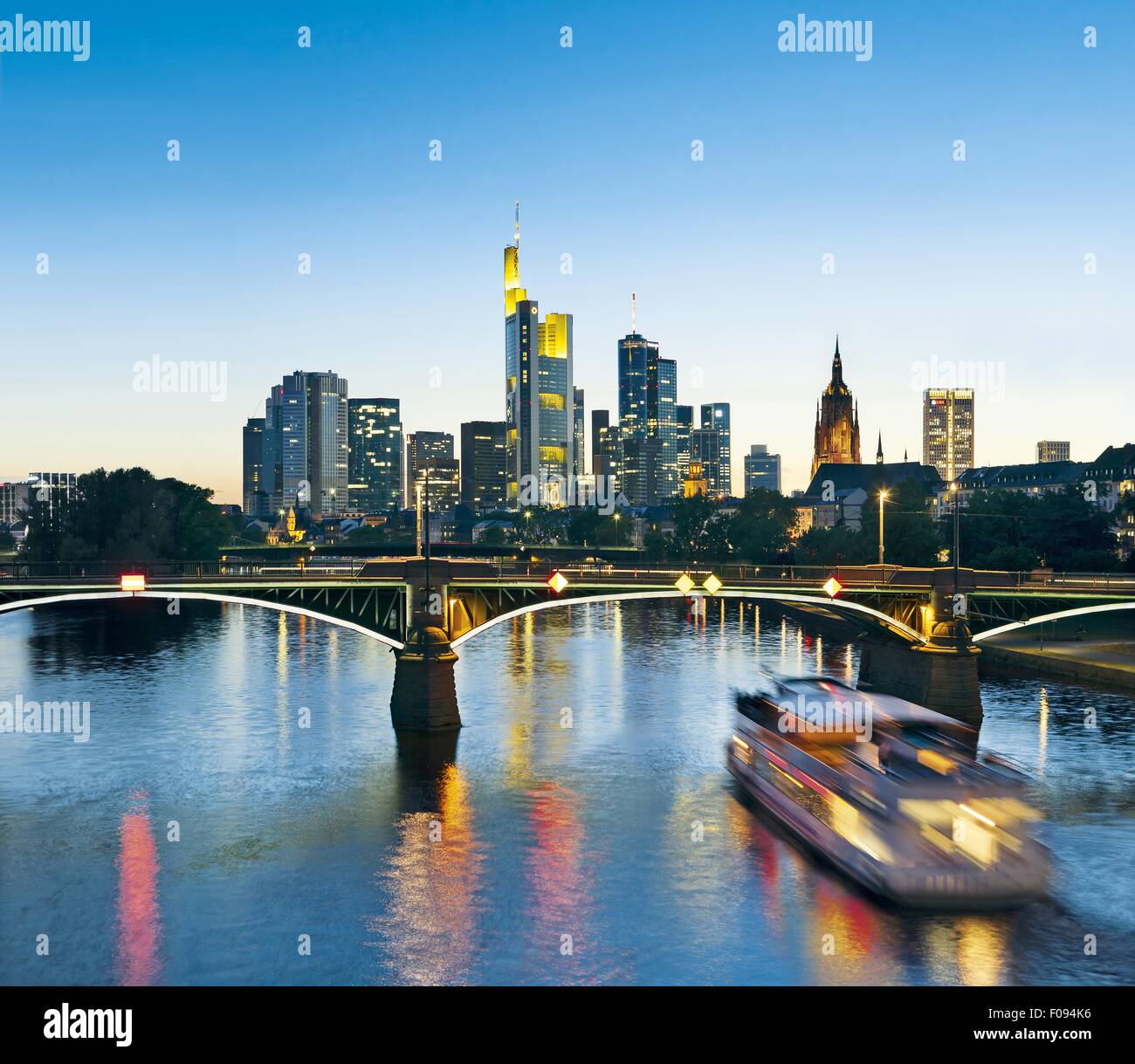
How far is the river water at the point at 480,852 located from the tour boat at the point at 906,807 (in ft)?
3.06

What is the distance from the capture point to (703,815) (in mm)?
44312

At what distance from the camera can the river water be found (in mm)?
30750

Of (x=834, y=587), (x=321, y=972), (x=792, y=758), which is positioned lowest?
(x=321, y=972)

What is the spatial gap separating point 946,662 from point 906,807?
35242mm

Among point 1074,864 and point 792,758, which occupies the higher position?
point 792,758

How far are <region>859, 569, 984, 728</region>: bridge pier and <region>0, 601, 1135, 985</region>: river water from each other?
2415 mm

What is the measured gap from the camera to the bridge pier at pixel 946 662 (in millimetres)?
63688

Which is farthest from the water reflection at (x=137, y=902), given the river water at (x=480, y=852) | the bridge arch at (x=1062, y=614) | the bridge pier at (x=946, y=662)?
the bridge arch at (x=1062, y=614)

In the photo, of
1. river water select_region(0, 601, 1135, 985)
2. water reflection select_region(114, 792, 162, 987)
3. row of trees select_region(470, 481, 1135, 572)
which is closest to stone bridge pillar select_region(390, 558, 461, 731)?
river water select_region(0, 601, 1135, 985)

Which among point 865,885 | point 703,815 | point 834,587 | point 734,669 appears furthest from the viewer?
point 734,669
